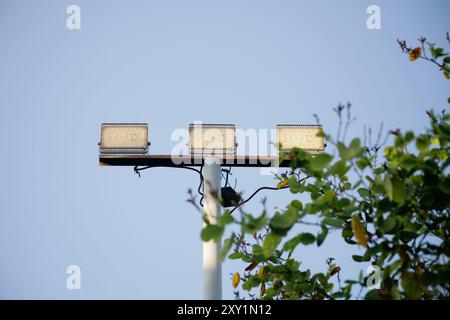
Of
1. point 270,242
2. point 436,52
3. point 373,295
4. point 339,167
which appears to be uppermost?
point 436,52

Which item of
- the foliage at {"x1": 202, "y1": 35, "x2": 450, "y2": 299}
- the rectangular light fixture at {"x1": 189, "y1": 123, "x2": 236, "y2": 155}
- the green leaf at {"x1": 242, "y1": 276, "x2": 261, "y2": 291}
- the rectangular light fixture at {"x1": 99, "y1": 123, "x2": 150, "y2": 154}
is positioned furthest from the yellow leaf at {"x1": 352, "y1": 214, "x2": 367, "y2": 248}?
the rectangular light fixture at {"x1": 99, "y1": 123, "x2": 150, "y2": 154}

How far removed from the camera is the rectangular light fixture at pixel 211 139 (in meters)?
3.61

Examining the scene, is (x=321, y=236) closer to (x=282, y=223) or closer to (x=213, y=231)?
(x=282, y=223)

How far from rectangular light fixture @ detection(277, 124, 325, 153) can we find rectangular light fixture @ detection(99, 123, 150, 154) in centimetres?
117

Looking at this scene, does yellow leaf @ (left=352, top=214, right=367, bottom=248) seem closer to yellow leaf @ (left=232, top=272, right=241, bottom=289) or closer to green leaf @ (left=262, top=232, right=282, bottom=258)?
green leaf @ (left=262, top=232, right=282, bottom=258)

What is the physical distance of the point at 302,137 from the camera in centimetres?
357

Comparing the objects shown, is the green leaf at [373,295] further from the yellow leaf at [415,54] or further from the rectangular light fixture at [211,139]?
the yellow leaf at [415,54]

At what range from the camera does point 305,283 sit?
324 cm

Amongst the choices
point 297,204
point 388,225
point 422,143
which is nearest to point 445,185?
point 422,143

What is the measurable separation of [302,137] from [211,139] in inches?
29.7

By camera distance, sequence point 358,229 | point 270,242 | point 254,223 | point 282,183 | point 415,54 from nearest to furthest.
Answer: point 254,223 < point 270,242 < point 358,229 < point 415,54 < point 282,183

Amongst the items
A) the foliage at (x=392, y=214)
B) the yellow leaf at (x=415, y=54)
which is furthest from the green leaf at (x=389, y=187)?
the yellow leaf at (x=415, y=54)
